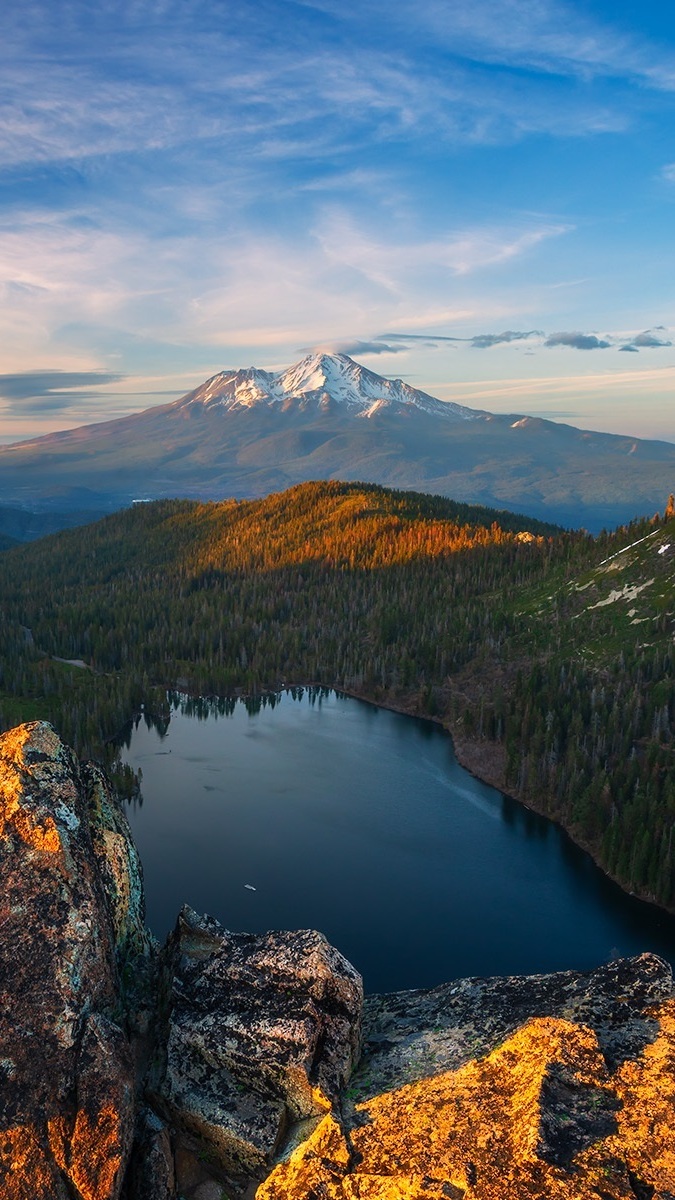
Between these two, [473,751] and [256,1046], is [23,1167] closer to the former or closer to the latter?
[256,1046]

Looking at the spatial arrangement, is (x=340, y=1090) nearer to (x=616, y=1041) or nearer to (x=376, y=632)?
(x=616, y=1041)

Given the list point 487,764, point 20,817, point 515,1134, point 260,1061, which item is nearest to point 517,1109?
point 515,1134

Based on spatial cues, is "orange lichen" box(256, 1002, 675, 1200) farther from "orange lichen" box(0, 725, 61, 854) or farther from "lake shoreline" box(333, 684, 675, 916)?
"lake shoreline" box(333, 684, 675, 916)

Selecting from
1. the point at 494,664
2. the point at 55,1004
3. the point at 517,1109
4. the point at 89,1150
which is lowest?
the point at 494,664

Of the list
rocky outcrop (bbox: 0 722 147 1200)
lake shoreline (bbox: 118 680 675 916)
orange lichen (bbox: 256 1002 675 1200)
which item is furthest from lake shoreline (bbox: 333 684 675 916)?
rocky outcrop (bbox: 0 722 147 1200)

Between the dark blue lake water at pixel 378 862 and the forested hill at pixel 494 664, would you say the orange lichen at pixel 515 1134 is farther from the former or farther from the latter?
the forested hill at pixel 494 664

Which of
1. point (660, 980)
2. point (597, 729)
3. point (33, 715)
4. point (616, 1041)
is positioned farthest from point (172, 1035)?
point (33, 715)
